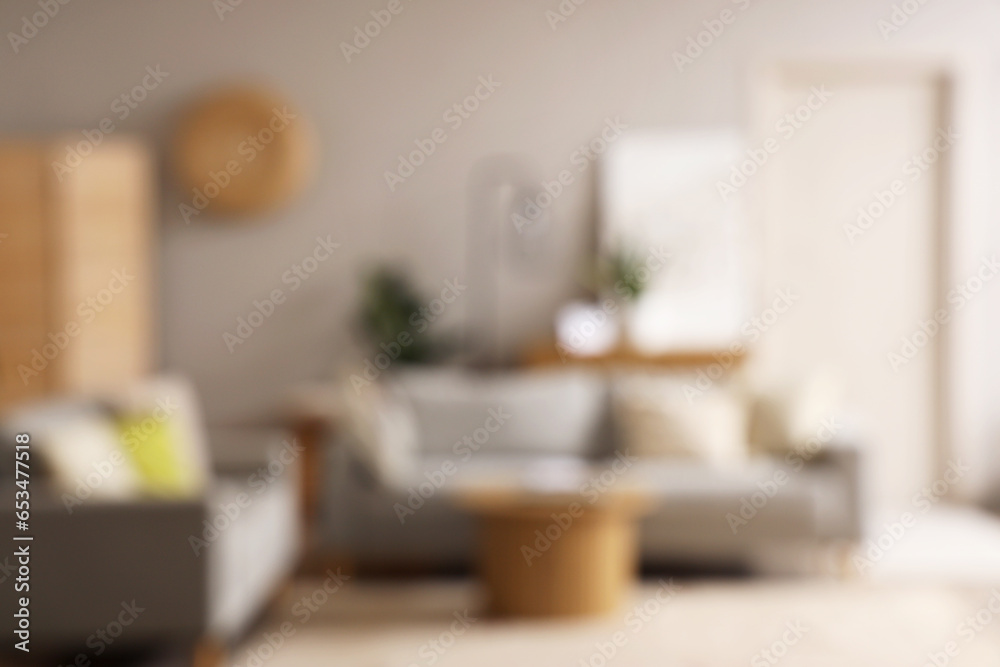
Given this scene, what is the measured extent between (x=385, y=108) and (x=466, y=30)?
59 centimetres

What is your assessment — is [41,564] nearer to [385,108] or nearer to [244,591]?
[244,591]

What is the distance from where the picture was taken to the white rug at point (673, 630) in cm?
371

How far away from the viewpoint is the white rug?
146 inches

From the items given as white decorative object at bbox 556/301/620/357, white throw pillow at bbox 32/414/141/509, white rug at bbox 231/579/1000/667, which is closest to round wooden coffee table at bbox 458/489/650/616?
white rug at bbox 231/579/1000/667

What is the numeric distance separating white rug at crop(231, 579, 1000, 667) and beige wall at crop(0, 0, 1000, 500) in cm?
216

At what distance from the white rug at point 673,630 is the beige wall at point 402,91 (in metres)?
2.16

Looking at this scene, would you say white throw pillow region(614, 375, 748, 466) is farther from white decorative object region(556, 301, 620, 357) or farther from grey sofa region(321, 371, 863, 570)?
white decorative object region(556, 301, 620, 357)

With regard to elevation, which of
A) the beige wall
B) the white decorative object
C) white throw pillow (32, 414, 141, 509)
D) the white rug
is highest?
the beige wall

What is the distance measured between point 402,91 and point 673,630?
3.40 meters

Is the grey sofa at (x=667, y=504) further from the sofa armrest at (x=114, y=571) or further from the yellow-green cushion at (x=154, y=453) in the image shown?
the sofa armrest at (x=114, y=571)

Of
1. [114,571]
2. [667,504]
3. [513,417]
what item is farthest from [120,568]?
[513,417]

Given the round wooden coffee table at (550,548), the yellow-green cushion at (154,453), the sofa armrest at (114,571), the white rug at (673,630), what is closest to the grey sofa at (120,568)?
the sofa armrest at (114,571)

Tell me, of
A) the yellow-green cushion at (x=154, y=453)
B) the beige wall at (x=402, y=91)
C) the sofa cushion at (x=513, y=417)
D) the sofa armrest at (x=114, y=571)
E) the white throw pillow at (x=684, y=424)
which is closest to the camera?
the sofa armrest at (x=114, y=571)

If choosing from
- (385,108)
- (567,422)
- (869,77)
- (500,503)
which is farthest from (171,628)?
(869,77)
